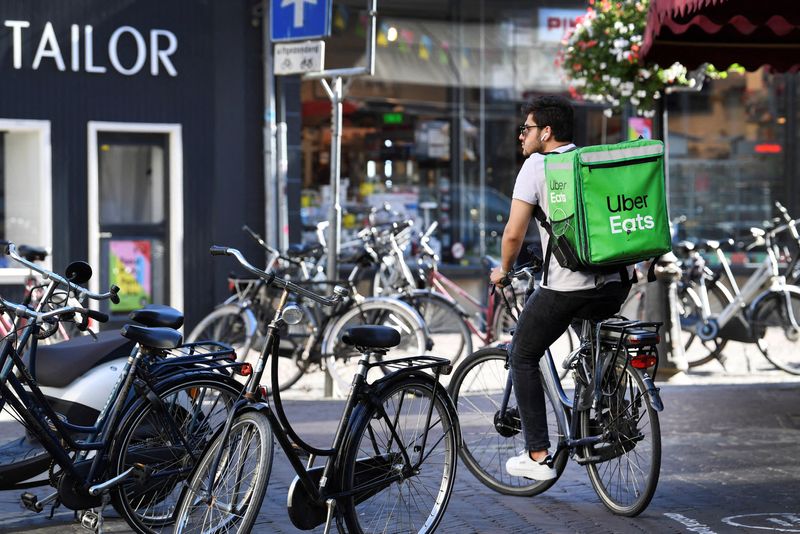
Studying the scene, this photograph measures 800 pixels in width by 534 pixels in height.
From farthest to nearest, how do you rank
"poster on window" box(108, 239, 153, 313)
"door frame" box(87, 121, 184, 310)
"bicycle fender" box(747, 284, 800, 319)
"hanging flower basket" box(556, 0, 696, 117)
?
"poster on window" box(108, 239, 153, 313)
"door frame" box(87, 121, 184, 310)
"bicycle fender" box(747, 284, 800, 319)
"hanging flower basket" box(556, 0, 696, 117)

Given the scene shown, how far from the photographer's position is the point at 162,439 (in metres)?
5.32

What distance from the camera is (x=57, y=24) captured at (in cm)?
1193

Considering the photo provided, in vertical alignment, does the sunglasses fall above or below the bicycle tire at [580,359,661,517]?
above

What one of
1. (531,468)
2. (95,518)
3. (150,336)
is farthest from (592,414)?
(95,518)

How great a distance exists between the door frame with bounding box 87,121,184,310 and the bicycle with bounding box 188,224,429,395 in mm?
2972

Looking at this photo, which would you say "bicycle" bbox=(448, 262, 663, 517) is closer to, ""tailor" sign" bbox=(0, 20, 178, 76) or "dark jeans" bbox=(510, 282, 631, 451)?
"dark jeans" bbox=(510, 282, 631, 451)

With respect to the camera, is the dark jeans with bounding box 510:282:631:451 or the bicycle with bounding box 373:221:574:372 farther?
the bicycle with bounding box 373:221:574:372

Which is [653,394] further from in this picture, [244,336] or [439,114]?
[439,114]

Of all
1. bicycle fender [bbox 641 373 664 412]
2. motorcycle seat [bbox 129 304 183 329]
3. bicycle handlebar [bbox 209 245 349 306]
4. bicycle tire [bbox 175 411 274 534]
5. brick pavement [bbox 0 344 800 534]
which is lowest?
brick pavement [bbox 0 344 800 534]

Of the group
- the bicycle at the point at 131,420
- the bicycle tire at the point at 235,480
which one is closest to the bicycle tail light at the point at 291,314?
the bicycle at the point at 131,420

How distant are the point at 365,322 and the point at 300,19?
2289 millimetres

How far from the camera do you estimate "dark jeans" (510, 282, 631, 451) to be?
5.68 m

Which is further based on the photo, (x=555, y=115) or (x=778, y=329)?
(x=778, y=329)

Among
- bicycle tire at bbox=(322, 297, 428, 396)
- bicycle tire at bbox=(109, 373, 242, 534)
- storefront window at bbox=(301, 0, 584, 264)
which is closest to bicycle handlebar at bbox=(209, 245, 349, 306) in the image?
bicycle tire at bbox=(109, 373, 242, 534)
